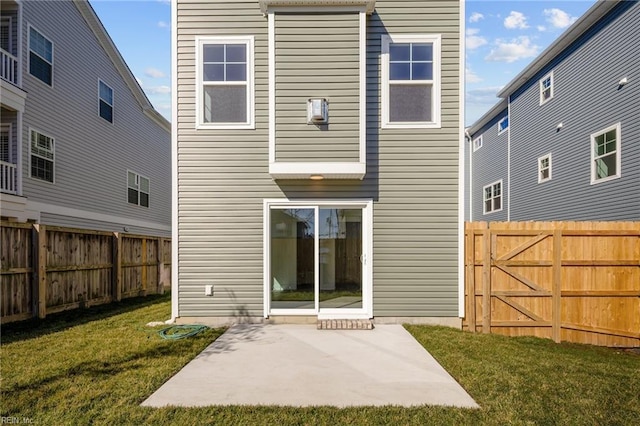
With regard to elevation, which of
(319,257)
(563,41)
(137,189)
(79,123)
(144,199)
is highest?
(563,41)

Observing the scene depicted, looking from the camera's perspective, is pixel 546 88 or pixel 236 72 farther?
pixel 546 88

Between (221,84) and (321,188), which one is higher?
(221,84)

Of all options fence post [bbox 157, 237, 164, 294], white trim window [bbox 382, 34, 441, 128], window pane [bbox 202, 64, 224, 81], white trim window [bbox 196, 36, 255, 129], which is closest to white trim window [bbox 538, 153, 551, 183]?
white trim window [bbox 382, 34, 441, 128]

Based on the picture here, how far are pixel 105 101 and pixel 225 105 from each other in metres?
8.22

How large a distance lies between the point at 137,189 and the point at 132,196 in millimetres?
435

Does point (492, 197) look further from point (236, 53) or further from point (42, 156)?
point (42, 156)

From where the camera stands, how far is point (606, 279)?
5832mm

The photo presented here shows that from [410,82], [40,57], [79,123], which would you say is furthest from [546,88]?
[40,57]

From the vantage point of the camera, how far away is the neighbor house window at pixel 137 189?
13.4 meters

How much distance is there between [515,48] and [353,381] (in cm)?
2792

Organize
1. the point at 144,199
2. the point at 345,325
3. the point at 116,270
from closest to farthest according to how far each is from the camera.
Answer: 1. the point at 345,325
2. the point at 116,270
3. the point at 144,199

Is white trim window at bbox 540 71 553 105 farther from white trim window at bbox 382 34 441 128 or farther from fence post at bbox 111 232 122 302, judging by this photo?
fence post at bbox 111 232 122 302

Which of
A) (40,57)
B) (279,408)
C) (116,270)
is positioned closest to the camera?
(279,408)

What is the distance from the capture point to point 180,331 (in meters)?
5.62
